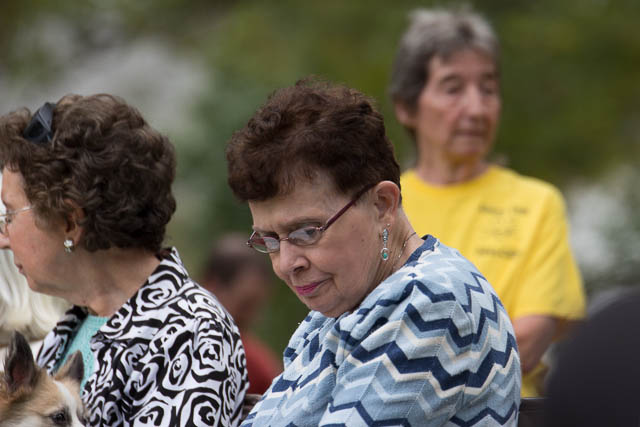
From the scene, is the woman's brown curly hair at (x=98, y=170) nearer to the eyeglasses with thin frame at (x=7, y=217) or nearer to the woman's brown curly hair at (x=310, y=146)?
the eyeglasses with thin frame at (x=7, y=217)

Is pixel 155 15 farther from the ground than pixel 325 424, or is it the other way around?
pixel 155 15

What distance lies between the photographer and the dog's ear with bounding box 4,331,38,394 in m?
2.51

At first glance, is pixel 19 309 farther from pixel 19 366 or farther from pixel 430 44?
pixel 430 44

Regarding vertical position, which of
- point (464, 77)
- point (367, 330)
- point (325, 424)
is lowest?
point (325, 424)

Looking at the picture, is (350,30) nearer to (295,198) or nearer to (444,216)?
(444,216)

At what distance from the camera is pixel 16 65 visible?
1058 cm

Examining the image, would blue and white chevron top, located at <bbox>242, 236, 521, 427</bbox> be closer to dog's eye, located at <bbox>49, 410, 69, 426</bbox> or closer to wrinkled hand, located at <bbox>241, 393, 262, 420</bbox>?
wrinkled hand, located at <bbox>241, 393, 262, 420</bbox>

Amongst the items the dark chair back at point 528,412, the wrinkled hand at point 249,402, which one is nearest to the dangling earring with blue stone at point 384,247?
the dark chair back at point 528,412

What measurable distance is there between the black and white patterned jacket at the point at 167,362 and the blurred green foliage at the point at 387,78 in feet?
13.1

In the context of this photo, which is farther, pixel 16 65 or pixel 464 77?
pixel 16 65

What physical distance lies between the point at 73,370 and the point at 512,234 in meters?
2.02

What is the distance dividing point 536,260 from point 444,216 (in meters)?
0.48

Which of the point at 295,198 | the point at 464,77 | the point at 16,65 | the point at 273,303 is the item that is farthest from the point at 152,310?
the point at 16,65

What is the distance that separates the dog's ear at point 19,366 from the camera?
8.25ft
